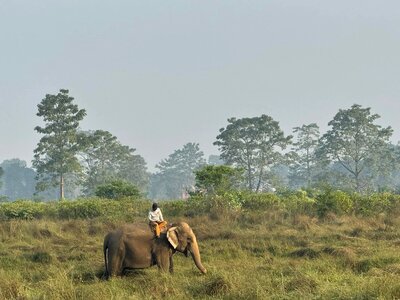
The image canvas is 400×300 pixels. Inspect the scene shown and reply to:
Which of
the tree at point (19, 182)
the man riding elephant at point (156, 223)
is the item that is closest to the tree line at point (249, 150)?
the man riding elephant at point (156, 223)

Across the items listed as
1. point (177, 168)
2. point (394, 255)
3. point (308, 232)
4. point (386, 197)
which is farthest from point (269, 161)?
point (177, 168)

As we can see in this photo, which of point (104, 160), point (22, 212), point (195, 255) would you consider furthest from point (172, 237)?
point (104, 160)

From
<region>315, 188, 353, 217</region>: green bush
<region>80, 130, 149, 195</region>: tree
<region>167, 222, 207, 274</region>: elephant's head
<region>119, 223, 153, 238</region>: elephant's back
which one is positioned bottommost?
<region>167, 222, 207, 274</region>: elephant's head

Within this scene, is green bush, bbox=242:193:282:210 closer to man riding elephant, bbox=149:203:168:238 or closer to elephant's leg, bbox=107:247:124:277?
man riding elephant, bbox=149:203:168:238

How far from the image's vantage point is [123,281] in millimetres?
10375

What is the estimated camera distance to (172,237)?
38.0 feet

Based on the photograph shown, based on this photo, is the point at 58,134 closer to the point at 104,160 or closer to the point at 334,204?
the point at 104,160

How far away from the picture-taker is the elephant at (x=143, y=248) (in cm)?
1139

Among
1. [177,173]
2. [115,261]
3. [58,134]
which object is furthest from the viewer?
[177,173]

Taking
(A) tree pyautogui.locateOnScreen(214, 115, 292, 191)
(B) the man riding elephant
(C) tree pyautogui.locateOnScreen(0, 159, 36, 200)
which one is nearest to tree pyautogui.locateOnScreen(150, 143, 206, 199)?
(C) tree pyautogui.locateOnScreen(0, 159, 36, 200)

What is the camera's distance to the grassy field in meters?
8.50

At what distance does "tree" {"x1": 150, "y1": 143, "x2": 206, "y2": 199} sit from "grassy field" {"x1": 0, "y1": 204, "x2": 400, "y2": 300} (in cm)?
8973

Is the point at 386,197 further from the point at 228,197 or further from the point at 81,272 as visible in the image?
the point at 81,272

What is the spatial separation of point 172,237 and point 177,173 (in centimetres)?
10672
